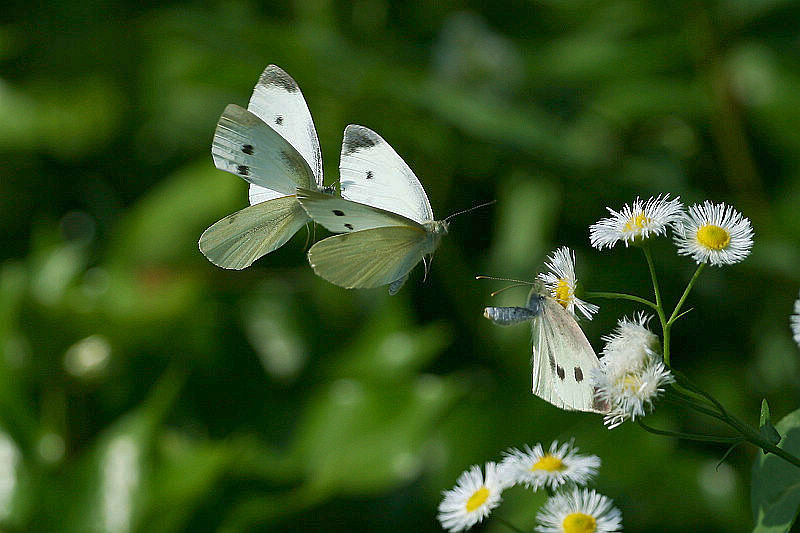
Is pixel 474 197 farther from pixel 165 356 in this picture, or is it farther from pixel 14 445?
pixel 14 445

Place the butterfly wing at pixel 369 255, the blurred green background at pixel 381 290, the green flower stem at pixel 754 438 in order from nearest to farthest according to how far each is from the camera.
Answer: the green flower stem at pixel 754 438, the butterfly wing at pixel 369 255, the blurred green background at pixel 381 290

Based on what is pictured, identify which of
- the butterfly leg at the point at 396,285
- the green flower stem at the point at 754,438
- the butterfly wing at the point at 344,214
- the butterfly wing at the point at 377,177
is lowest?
the green flower stem at the point at 754,438

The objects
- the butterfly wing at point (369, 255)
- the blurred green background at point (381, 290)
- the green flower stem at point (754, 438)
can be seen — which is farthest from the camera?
the blurred green background at point (381, 290)

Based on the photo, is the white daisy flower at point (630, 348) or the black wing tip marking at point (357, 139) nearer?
the white daisy flower at point (630, 348)

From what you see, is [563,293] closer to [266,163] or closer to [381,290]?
[266,163]

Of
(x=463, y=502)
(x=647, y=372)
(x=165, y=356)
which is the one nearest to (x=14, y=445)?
(x=165, y=356)

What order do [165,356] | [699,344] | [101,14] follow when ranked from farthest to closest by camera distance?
[101,14] → [165,356] → [699,344]

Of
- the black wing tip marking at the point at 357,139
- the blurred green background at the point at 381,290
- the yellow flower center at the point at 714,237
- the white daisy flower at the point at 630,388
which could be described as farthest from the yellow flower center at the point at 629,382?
the blurred green background at the point at 381,290

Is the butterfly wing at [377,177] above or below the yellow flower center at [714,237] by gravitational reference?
below

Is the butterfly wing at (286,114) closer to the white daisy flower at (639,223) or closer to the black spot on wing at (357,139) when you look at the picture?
the black spot on wing at (357,139)
